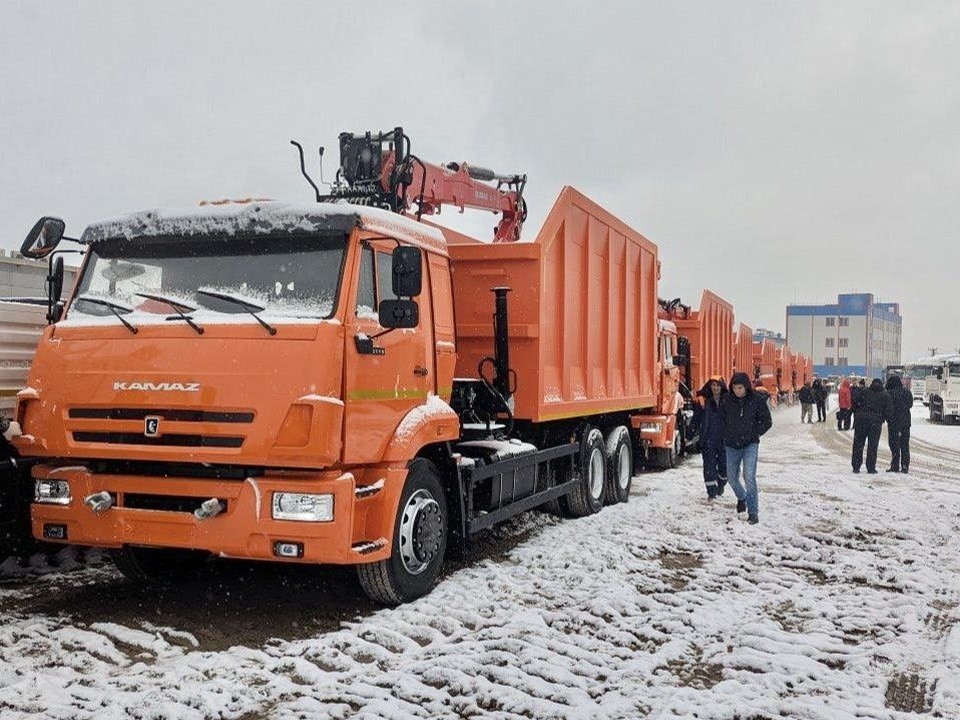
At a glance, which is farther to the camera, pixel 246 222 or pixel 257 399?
pixel 246 222

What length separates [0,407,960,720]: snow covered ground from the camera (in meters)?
4.29

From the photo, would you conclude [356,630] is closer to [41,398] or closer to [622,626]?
[622,626]

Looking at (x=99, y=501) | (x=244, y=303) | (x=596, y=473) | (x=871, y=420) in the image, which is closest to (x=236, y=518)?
(x=99, y=501)

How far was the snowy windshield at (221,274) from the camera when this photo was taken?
5.57 metres

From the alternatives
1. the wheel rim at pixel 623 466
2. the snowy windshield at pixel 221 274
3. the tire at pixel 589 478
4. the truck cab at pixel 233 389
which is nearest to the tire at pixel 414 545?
the truck cab at pixel 233 389

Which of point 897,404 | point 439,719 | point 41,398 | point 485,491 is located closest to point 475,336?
point 485,491

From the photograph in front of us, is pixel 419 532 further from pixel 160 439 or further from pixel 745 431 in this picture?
pixel 745 431

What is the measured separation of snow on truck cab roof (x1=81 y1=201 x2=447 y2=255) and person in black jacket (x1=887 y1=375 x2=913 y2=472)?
1152cm

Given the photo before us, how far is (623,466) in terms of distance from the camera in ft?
36.2

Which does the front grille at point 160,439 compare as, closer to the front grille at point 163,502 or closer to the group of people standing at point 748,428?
the front grille at point 163,502

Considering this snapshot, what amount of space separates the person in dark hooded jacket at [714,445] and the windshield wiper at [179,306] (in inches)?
291

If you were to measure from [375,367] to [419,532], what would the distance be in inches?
49.7

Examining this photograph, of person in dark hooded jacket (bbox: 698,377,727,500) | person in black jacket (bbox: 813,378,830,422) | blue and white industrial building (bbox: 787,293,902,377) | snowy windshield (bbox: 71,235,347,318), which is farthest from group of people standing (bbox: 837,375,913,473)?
blue and white industrial building (bbox: 787,293,902,377)

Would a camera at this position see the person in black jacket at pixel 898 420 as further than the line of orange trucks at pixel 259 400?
Yes
